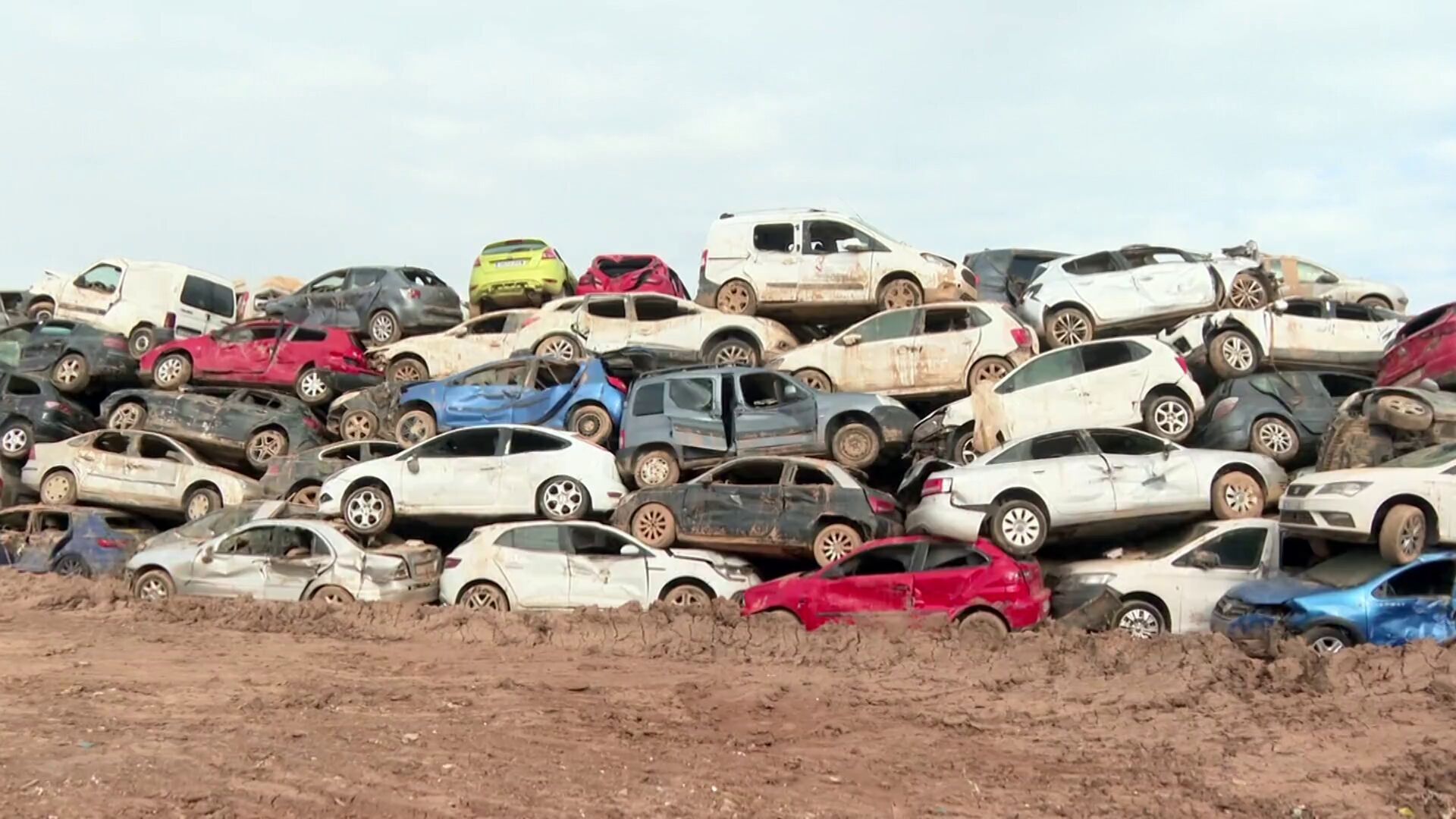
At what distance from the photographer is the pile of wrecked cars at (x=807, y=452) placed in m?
11.4

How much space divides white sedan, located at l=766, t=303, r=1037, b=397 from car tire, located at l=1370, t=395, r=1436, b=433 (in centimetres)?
487

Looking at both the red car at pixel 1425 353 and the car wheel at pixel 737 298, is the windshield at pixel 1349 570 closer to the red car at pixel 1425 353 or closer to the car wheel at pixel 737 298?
the red car at pixel 1425 353

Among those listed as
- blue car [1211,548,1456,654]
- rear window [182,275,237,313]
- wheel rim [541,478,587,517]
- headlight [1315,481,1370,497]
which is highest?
rear window [182,275,237,313]

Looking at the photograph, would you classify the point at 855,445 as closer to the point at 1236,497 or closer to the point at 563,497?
the point at 563,497

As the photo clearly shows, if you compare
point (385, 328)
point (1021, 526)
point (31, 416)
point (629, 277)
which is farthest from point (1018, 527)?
point (31, 416)

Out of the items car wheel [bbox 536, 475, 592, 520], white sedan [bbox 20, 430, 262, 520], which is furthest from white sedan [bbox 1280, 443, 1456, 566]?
white sedan [bbox 20, 430, 262, 520]

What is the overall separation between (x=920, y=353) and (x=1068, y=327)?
9.70 ft

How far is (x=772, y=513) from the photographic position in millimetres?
12766

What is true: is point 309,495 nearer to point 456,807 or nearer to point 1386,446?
point 456,807

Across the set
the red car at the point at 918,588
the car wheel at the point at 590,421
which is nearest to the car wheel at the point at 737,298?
the car wheel at the point at 590,421

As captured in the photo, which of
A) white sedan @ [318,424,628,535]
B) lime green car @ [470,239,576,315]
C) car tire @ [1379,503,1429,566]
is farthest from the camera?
lime green car @ [470,239,576,315]

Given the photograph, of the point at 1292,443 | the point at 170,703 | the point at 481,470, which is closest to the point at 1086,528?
the point at 1292,443

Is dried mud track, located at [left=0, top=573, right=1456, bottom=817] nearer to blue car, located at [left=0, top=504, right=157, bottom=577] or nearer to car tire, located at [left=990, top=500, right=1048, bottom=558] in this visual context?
car tire, located at [left=990, top=500, right=1048, bottom=558]

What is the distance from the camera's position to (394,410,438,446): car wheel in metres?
16.0
